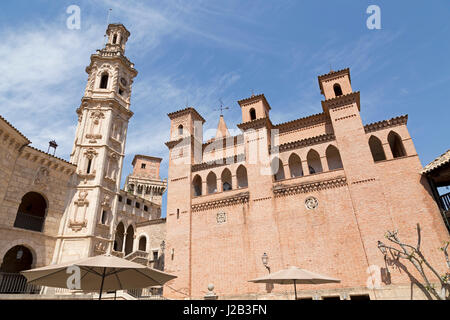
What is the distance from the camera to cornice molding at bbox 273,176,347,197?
57.9ft

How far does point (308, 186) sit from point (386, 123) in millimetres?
6420

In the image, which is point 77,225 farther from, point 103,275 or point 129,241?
point 103,275

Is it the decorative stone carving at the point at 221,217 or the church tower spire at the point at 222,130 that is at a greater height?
the church tower spire at the point at 222,130

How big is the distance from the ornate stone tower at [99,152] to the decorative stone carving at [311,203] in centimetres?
1586

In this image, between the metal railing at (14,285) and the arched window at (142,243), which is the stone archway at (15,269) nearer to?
the metal railing at (14,285)

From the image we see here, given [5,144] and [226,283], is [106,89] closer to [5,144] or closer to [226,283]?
[5,144]

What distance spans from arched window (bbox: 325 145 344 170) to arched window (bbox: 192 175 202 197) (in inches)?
400

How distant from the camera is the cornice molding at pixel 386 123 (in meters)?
17.6

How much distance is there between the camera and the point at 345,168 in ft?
58.0

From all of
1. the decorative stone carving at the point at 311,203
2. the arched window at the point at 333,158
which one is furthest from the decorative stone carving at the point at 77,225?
the arched window at the point at 333,158

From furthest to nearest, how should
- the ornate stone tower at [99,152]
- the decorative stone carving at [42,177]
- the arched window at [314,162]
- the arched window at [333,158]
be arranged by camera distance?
the ornate stone tower at [99,152] → the arched window at [314,162] → the decorative stone carving at [42,177] → the arched window at [333,158]

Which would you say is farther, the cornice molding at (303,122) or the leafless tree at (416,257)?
the cornice molding at (303,122)

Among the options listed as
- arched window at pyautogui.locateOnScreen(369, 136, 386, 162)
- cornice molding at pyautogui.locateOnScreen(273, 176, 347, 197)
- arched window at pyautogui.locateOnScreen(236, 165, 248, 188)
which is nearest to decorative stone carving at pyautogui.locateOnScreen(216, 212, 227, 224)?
arched window at pyautogui.locateOnScreen(236, 165, 248, 188)

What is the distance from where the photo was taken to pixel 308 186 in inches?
722
